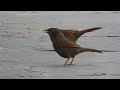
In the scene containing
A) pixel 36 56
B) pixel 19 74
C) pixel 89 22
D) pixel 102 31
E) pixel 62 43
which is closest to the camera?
pixel 19 74

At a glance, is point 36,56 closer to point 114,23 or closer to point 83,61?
point 83,61

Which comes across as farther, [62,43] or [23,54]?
[23,54]

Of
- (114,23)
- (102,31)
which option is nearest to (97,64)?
(102,31)

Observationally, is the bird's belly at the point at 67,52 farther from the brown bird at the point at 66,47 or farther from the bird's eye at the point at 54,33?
the bird's eye at the point at 54,33

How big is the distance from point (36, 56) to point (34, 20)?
1554 millimetres

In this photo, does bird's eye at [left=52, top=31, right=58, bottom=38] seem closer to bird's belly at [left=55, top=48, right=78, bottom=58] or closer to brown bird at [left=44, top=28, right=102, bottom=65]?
brown bird at [left=44, top=28, right=102, bottom=65]

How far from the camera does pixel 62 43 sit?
3.96 m

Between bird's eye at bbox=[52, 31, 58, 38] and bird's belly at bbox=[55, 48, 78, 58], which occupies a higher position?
bird's eye at bbox=[52, 31, 58, 38]

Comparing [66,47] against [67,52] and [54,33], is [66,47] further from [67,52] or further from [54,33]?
[54,33]

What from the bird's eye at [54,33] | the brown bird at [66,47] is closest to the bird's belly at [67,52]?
the brown bird at [66,47]

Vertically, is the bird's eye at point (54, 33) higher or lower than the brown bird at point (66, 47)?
higher

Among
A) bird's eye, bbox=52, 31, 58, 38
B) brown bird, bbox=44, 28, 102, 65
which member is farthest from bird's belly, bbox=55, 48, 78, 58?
bird's eye, bbox=52, 31, 58, 38

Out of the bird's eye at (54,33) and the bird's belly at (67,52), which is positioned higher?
the bird's eye at (54,33)

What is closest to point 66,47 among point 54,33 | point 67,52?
point 67,52
